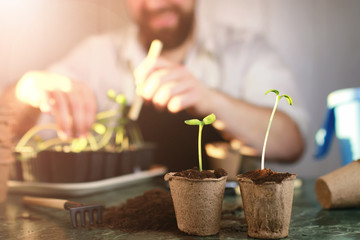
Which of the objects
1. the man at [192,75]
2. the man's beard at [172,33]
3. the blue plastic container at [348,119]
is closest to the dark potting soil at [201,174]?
the blue plastic container at [348,119]

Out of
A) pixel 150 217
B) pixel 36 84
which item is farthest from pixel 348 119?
pixel 36 84

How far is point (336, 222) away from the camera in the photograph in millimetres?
934

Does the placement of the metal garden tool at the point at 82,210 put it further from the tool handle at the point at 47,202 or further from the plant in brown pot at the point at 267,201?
the plant in brown pot at the point at 267,201

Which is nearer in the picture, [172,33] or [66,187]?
[66,187]

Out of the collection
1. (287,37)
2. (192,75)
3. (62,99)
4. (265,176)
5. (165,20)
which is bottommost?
(265,176)

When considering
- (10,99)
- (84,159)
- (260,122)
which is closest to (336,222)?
(84,159)

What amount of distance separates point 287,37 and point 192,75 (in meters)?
0.57

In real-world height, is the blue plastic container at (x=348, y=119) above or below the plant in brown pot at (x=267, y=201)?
above

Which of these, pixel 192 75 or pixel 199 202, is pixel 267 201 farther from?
pixel 192 75

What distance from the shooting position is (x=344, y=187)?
104 centimetres

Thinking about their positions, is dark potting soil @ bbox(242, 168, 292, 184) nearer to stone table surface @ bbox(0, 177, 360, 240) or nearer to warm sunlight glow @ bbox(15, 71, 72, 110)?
stone table surface @ bbox(0, 177, 360, 240)

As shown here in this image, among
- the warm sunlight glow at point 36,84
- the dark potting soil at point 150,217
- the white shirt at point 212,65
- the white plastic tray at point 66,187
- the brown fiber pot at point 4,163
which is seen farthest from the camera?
the white shirt at point 212,65

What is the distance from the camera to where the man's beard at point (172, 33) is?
79.0 inches

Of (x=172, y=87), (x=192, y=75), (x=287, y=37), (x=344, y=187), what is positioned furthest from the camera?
(x=287, y=37)
